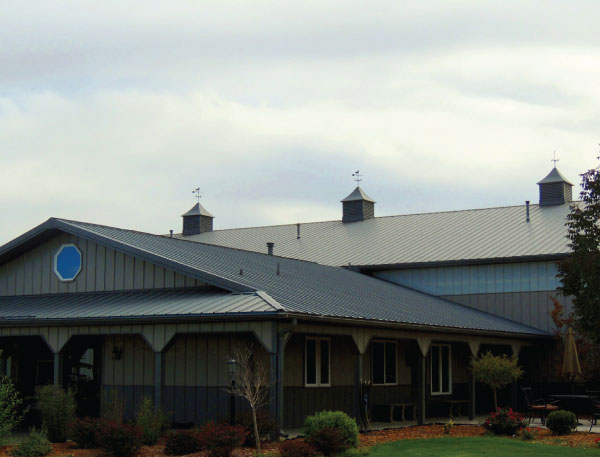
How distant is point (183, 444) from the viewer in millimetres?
16812

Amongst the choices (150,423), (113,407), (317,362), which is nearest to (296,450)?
(150,423)

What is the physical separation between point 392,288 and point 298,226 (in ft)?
36.9

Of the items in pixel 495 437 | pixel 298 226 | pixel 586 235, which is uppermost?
pixel 298 226

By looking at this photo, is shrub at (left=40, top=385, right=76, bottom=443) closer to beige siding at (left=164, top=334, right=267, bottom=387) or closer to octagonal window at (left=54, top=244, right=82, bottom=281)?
beige siding at (left=164, top=334, right=267, bottom=387)

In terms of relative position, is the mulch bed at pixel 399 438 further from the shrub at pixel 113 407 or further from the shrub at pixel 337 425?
the shrub at pixel 113 407

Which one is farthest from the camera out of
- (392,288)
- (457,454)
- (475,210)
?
(475,210)

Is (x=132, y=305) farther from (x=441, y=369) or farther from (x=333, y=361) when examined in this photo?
(x=441, y=369)

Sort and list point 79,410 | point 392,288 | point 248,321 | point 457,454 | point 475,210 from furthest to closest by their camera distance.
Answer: point 475,210 < point 392,288 < point 79,410 < point 248,321 < point 457,454

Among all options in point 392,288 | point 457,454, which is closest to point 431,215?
point 392,288

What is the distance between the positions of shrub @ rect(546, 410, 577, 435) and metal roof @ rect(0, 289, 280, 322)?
7.08 m

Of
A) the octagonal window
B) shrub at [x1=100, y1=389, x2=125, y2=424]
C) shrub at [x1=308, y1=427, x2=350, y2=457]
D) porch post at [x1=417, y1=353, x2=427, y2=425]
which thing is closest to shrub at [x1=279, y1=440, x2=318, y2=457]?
shrub at [x1=308, y1=427, x2=350, y2=457]

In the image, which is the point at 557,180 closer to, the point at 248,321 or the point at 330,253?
the point at 330,253

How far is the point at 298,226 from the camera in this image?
42.0 m

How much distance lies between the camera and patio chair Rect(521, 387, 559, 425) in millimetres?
23862
